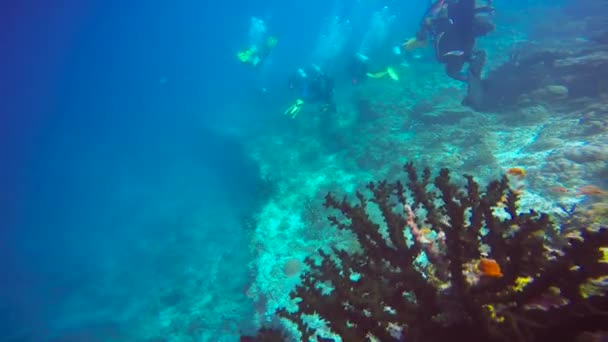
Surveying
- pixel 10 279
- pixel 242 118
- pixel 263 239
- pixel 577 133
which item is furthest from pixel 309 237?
pixel 10 279

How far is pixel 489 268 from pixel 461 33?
474 inches

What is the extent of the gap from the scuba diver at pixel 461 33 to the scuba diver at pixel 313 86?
4918mm

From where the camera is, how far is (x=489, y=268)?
8.00ft

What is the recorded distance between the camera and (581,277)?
1.96m

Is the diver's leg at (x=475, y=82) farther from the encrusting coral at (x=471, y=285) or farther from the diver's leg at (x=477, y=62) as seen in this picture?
the encrusting coral at (x=471, y=285)

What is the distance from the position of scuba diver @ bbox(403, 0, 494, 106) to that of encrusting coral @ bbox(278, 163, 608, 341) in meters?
10.5

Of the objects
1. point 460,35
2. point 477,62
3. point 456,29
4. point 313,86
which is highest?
point 313,86

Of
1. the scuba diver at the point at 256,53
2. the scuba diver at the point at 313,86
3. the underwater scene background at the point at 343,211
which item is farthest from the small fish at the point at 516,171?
the scuba diver at the point at 256,53

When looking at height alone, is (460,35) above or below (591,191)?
above

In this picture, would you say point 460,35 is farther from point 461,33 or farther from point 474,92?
point 474,92

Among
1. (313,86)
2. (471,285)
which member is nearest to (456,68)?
(313,86)

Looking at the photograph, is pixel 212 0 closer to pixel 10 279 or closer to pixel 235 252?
pixel 10 279

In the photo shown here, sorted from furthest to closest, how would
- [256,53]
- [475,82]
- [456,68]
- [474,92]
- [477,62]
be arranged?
[256,53], [456,68], [474,92], [475,82], [477,62]

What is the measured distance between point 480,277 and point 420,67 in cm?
2043
